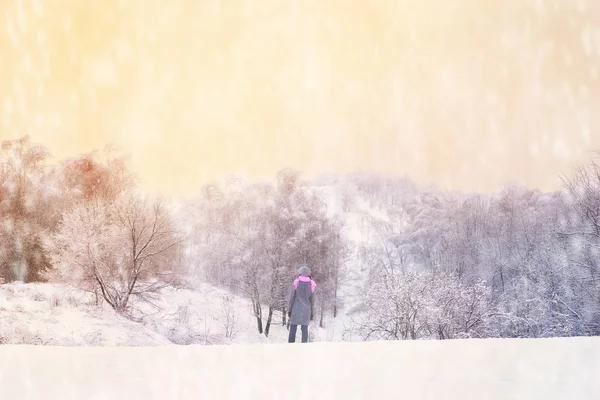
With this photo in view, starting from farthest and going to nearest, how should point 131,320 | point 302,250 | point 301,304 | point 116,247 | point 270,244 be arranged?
1. point 302,250
2. point 270,244
3. point 116,247
4. point 131,320
5. point 301,304

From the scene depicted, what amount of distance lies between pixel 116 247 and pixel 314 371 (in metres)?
24.2

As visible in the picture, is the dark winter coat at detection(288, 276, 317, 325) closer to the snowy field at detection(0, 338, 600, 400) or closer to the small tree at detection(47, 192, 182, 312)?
the snowy field at detection(0, 338, 600, 400)

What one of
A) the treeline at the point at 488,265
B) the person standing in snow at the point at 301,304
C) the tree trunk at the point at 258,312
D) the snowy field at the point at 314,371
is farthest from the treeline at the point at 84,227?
the snowy field at the point at 314,371

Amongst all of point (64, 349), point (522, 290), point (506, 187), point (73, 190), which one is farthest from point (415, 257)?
point (64, 349)

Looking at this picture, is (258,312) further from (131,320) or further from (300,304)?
(300,304)

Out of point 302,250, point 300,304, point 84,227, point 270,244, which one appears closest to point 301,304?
point 300,304

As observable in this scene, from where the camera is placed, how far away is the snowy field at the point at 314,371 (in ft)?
17.8

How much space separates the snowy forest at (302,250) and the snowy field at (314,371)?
43.1 feet

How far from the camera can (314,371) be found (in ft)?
21.5

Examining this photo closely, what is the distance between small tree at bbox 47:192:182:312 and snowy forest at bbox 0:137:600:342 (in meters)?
0.07

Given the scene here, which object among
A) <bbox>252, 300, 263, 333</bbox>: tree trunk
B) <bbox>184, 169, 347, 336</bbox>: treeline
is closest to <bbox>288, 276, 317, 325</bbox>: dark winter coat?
<bbox>184, 169, 347, 336</bbox>: treeline

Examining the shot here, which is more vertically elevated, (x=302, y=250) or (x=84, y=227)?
(x=84, y=227)

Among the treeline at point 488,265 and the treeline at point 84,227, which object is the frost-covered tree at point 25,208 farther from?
the treeline at point 488,265

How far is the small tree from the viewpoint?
89.8 ft
